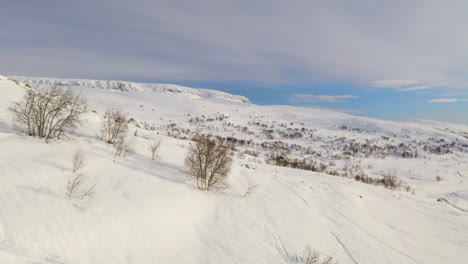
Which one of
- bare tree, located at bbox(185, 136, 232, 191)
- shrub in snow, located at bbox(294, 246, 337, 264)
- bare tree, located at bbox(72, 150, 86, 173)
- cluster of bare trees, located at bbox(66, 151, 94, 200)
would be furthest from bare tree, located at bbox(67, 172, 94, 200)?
shrub in snow, located at bbox(294, 246, 337, 264)

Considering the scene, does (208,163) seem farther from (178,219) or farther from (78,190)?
(78,190)

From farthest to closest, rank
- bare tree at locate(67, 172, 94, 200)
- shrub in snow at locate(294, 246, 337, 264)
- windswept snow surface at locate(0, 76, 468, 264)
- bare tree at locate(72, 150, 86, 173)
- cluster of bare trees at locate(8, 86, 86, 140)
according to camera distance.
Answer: cluster of bare trees at locate(8, 86, 86, 140) → bare tree at locate(72, 150, 86, 173) → bare tree at locate(67, 172, 94, 200) → shrub in snow at locate(294, 246, 337, 264) → windswept snow surface at locate(0, 76, 468, 264)

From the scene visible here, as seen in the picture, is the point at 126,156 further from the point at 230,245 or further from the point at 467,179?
the point at 467,179

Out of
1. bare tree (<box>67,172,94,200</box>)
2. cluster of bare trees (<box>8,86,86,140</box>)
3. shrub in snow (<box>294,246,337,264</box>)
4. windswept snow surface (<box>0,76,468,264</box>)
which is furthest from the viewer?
cluster of bare trees (<box>8,86,86,140</box>)

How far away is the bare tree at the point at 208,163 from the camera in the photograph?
16.1 metres

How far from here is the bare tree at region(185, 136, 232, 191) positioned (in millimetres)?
16094

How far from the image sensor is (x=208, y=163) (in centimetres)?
1628

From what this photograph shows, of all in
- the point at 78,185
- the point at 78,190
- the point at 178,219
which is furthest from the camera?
the point at 178,219

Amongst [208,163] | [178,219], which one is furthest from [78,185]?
[208,163]

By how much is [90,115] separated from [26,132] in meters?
17.8

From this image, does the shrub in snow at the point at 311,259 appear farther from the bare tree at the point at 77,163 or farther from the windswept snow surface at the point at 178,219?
the bare tree at the point at 77,163

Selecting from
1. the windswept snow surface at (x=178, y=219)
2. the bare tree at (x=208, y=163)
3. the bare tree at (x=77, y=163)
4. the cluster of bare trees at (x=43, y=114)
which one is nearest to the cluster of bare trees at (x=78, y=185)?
the bare tree at (x=77, y=163)

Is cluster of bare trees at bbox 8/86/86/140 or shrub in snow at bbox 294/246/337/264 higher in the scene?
cluster of bare trees at bbox 8/86/86/140

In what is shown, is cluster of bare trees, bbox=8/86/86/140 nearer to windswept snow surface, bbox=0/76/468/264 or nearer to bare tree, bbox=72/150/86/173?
windswept snow surface, bbox=0/76/468/264
